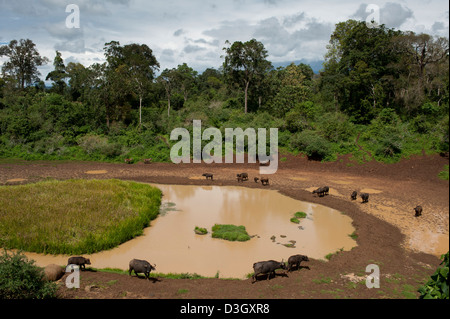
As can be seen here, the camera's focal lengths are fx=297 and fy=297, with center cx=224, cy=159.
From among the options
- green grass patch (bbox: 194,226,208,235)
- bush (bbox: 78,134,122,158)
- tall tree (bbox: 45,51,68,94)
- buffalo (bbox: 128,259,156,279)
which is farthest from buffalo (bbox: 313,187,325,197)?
tall tree (bbox: 45,51,68,94)

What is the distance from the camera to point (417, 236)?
1162 cm

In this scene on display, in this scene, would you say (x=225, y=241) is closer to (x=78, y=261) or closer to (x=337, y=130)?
(x=78, y=261)

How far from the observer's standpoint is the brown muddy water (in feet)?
32.2

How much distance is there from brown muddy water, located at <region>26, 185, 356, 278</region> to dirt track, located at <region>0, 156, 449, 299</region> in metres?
0.83

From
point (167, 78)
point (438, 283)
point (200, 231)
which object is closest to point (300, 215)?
point (200, 231)

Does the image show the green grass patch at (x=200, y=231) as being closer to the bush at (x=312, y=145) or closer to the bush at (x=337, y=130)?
the bush at (x=312, y=145)

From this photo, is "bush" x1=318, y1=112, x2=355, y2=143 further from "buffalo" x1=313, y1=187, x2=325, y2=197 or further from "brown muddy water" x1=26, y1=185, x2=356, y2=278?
"brown muddy water" x1=26, y1=185, x2=356, y2=278

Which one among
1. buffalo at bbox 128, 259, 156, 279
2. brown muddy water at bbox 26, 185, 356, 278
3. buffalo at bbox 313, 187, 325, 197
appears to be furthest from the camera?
buffalo at bbox 313, 187, 325, 197

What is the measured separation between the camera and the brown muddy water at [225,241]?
387 inches

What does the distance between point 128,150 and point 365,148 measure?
22216 millimetres

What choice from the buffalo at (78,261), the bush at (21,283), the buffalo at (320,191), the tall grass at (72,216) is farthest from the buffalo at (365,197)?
the bush at (21,283)
